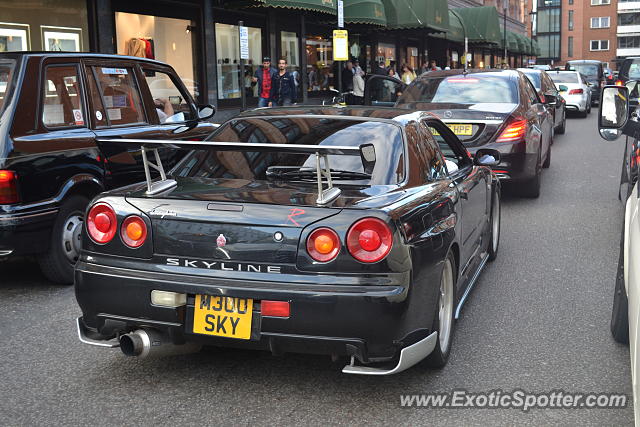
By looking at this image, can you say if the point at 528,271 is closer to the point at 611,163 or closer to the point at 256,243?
the point at 256,243

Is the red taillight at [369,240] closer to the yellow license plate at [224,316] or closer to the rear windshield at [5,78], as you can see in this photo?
the yellow license plate at [224,316]

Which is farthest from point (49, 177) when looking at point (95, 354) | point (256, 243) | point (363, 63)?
point (363, 63)

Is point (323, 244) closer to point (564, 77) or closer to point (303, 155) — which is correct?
point (303, 155)

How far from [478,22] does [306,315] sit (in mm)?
39587

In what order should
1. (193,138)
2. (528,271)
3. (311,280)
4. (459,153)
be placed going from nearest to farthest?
(311,280) → (459,153) → (528,271) → (193,138)

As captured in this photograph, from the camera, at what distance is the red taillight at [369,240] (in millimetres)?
3496

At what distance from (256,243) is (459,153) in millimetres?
2538

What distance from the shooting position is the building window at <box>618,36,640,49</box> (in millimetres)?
107688

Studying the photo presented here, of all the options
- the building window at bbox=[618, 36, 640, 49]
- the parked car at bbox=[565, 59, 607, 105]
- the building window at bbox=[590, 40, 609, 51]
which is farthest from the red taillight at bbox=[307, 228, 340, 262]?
the building window at bbox=[618, 36, 640, 49]

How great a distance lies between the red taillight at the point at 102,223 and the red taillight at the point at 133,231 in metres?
0.05

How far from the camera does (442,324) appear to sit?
14.0 ft

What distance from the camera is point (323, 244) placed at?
11.5 ft

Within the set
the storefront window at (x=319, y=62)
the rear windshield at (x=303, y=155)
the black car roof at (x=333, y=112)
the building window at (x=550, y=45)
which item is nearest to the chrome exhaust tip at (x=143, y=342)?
the rear windshield at (x=303, y=155)

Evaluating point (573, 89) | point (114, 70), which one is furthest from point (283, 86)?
point (114, 70)
